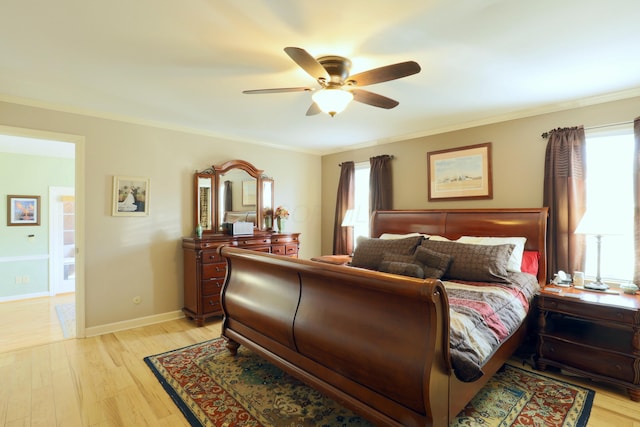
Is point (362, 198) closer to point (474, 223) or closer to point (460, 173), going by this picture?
point (460, 173)

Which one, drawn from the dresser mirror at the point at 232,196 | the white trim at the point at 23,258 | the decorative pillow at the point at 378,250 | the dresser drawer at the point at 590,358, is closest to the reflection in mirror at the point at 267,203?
the dresser mirror at the point at 232,196

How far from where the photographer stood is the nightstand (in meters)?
2.32

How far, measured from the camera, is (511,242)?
3.26 meters

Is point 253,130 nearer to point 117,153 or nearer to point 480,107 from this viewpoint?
point 117,153

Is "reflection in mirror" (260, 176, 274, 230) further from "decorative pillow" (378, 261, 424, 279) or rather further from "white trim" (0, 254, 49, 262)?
"white trim" (0, 254, 49, 262)

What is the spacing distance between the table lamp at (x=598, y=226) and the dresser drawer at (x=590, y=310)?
40cm

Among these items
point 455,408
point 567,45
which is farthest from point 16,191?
point 567,45

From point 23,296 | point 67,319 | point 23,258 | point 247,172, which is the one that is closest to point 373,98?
point 247,172

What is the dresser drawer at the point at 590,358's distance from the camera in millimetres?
2336

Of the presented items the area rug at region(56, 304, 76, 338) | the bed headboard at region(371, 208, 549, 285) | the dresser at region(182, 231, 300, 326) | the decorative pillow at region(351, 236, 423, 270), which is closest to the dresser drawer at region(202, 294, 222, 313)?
the dresser at region(182, 231, 300, 326)

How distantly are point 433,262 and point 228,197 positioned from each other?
293 centimetres

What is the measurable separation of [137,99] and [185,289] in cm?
236

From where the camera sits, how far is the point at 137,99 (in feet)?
10.3

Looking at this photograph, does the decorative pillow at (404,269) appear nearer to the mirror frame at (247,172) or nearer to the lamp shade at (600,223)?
the lamp shade at (600,223)
